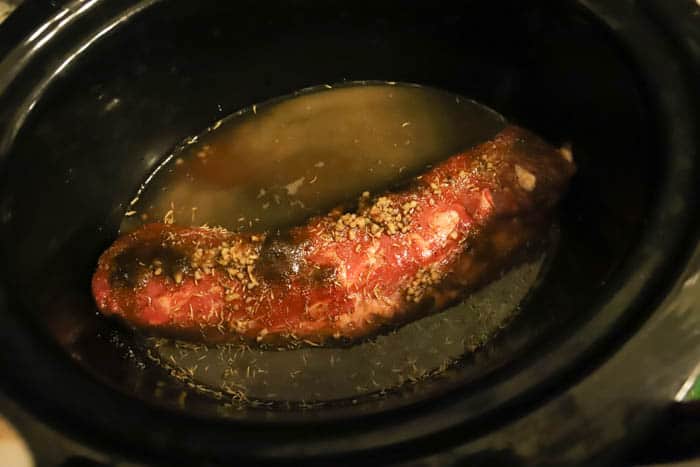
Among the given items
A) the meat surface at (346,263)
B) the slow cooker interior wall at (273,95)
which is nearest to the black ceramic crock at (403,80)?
the slow cooker interior wall at (273,95)

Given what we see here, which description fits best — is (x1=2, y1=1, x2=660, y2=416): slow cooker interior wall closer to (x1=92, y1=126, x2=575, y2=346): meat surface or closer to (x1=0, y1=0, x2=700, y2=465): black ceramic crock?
(x1=0, y1=0, x2=700, y2=465): black ceramic crock

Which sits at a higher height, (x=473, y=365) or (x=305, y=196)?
(x=305, y=196)

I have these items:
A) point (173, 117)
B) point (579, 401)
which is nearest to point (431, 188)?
point (579, 401)

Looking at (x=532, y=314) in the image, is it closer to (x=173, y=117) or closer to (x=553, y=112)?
(x=553, y=112)

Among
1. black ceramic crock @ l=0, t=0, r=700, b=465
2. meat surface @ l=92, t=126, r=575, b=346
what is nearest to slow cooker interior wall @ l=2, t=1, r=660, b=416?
black ceramic crock @ l=0, t=0, r=700, b=465

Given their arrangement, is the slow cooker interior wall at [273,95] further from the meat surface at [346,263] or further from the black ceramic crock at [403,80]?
the meat surface at [346,263]
